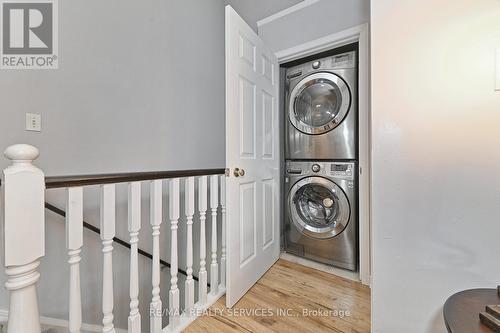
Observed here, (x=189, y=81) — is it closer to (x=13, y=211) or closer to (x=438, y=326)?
(x=13, y=211)

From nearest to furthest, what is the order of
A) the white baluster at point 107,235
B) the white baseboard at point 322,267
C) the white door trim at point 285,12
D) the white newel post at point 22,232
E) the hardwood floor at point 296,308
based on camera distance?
the white newel post at point 22,232
the white baluster at point 107,235
the hardwood floor at point 296,308
the white baseboard at point 322,267
the white door trim at point 285,12

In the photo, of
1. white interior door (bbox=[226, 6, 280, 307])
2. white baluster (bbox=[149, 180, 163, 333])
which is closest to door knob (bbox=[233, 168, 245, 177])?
white interior door (bbox=[226, 6, 280, 307])

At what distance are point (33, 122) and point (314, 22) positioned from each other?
7.13ft

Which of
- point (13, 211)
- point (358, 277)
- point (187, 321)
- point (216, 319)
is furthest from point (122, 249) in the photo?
point (358, 277)

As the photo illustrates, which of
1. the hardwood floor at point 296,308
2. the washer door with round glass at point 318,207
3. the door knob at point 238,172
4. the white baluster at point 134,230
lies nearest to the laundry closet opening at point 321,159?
the washer door with round glass at point 318,207

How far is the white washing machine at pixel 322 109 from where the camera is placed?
1854 mm

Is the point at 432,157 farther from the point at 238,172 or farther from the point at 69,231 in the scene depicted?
the point at 69,231

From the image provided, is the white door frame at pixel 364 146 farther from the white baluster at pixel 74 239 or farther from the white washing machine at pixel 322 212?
the white baluster at pixel 74 239

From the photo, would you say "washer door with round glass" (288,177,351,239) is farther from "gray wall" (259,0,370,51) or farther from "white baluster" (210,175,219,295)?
"gray wall" (259,0,370,51)

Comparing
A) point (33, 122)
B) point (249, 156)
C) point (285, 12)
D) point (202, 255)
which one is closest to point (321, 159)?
point (249, 156)

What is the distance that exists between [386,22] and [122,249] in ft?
6.95

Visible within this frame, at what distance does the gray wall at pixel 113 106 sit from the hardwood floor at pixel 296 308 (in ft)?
2.75

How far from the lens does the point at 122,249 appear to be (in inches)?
66.1

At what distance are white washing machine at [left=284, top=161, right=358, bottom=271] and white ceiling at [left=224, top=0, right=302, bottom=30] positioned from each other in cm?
152
